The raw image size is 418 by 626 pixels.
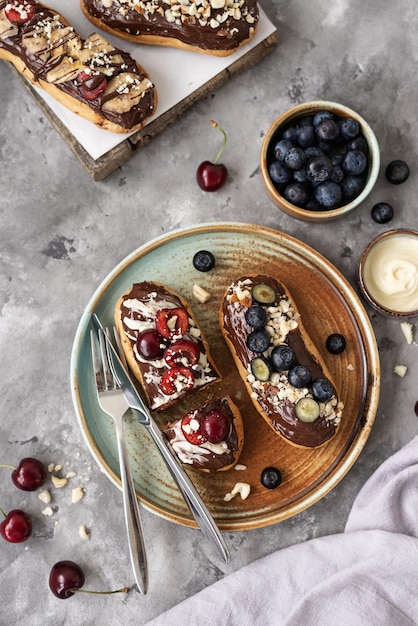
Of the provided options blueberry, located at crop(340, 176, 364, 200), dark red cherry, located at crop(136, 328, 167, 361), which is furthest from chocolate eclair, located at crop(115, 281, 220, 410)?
blueberry, located at crop(340, 176, 364, 200)

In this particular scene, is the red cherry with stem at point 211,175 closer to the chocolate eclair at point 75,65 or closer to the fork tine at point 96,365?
the chocolate eclair at point 75,65

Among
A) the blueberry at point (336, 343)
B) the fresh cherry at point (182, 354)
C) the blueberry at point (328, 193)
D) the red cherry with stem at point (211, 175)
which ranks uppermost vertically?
the blueberry at point (328, 193)

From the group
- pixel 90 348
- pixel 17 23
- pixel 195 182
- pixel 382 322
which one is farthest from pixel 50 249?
pixel 382 322

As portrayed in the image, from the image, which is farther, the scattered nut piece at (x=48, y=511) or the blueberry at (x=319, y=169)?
the scattered nut piece at (x=48, y=511)

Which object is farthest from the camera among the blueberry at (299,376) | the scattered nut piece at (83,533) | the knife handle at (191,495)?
the scattered nut piece at (83,533)

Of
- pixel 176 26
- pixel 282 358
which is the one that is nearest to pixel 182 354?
pixel 282 358

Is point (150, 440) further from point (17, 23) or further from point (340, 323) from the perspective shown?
point (17, 23)

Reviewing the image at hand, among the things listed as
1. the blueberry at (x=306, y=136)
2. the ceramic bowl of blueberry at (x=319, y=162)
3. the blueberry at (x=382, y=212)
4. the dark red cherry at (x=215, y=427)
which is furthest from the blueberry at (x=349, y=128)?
the dark red cherry at (x=215, y=427)

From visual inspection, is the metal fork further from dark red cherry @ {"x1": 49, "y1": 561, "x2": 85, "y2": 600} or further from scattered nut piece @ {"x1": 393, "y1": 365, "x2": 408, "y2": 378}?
scattered nut piece @ {"x1": 393, "y1": 365, "x2": 408, "y2": 378}
